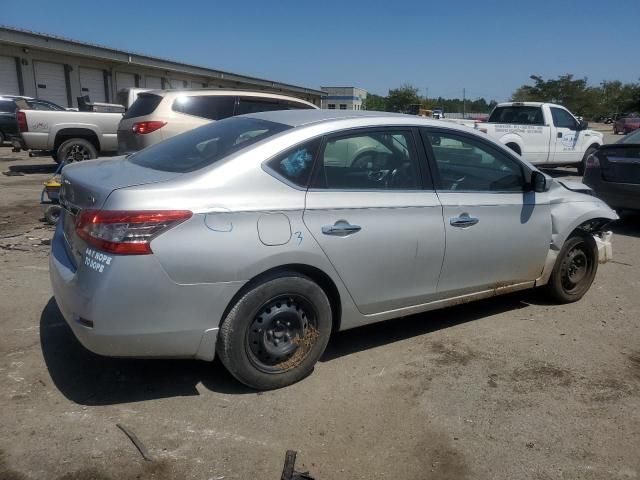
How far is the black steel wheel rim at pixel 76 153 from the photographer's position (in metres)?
12.1

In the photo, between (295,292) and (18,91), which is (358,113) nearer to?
(295,292)

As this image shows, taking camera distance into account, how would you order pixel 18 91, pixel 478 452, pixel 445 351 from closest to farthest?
pixel 478 452
pixel 445 351
pixel 18 91

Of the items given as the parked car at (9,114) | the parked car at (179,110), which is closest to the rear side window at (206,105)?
the parked car at (179,110)

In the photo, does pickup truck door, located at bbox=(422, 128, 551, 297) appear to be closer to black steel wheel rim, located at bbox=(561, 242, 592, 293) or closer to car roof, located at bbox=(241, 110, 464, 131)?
car roof, located at bbox=(241, 110, 464, 131)

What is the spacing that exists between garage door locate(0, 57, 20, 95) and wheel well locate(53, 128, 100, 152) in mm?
15896

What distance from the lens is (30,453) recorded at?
2.69 m

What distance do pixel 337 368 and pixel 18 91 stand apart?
1075 inches

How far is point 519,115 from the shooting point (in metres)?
14.0

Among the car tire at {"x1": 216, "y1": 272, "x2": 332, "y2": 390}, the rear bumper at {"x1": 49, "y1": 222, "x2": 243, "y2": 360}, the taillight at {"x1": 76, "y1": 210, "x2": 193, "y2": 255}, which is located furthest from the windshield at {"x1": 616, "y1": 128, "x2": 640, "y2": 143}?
the taillight at {"x1": 76, "y1": 210, "x2": 193, "y2": 255}

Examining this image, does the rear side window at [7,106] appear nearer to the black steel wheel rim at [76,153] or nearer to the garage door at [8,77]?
the garage door at [8,77]

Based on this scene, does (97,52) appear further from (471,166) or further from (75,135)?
(471,166)

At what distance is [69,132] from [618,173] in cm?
1067

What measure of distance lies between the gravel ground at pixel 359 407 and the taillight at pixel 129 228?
97 cm

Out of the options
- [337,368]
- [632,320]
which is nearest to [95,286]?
[337,368]
